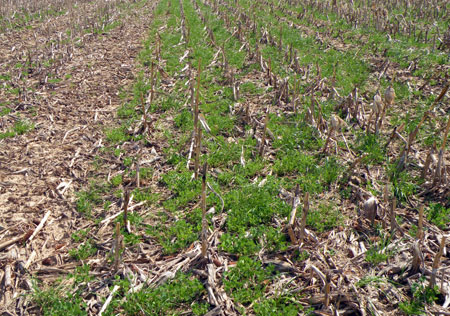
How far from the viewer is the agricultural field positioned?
3764 millimetres

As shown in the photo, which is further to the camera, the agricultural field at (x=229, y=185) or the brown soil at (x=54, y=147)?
the brown soil at (x=54, y=147)

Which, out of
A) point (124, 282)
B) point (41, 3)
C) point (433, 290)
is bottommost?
point (41, 3)

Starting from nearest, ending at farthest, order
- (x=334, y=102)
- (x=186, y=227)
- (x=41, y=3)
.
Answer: (x=186, y=227), (x=334, y=102), (x=41, y=3)

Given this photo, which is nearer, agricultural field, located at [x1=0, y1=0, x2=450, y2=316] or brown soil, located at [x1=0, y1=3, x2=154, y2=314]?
agricultural field, located at [x1=0, y1=0, x2=450, y2=316]

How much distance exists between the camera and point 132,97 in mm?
9133

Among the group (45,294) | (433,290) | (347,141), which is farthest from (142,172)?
(433,290)

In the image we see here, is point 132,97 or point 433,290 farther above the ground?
point 433,290

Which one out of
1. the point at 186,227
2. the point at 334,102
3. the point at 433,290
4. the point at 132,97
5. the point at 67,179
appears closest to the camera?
the point at 433,290

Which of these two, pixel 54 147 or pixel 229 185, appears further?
pixel 54 147

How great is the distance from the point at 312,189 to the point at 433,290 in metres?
2.06

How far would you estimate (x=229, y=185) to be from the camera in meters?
5.58

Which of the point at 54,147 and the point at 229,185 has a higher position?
the point at 229,185

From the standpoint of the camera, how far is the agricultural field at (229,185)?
12.3 ft

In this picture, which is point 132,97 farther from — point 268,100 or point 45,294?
point 45,294
